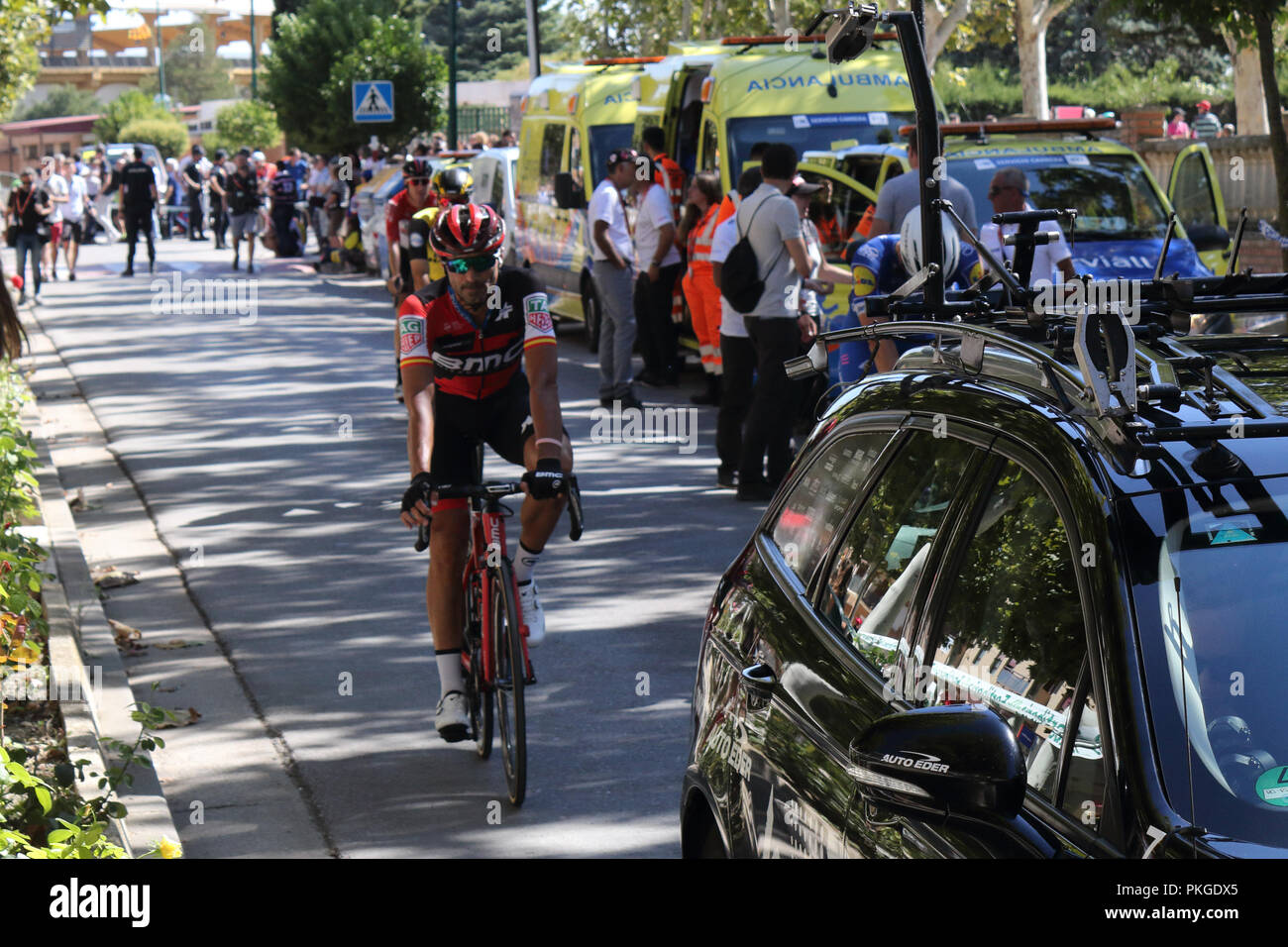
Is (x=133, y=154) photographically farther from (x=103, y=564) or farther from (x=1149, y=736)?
(x=1149, y=736)

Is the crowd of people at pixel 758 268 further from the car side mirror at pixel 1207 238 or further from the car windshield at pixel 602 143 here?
the car windshield at pixel 602 143

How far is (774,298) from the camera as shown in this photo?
10.7m

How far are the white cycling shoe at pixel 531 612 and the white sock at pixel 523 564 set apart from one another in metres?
0.03

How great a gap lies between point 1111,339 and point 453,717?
4.11 m

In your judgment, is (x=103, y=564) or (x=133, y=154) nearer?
(x=103, y=564)

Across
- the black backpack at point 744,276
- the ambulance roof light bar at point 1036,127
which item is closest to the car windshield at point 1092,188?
the ambulance roof light bar at point 1036,127

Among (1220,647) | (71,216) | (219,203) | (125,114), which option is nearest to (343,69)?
(219,203)

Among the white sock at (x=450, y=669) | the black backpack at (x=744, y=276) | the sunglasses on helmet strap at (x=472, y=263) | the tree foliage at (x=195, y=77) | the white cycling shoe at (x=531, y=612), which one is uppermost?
the tree foliage at (x=195, y=77)

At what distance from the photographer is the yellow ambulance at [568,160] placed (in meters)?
18.5

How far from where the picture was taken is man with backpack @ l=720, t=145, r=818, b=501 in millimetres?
10672

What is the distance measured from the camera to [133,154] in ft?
98.1

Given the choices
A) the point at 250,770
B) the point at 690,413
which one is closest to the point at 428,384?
→ the point at 250,770
